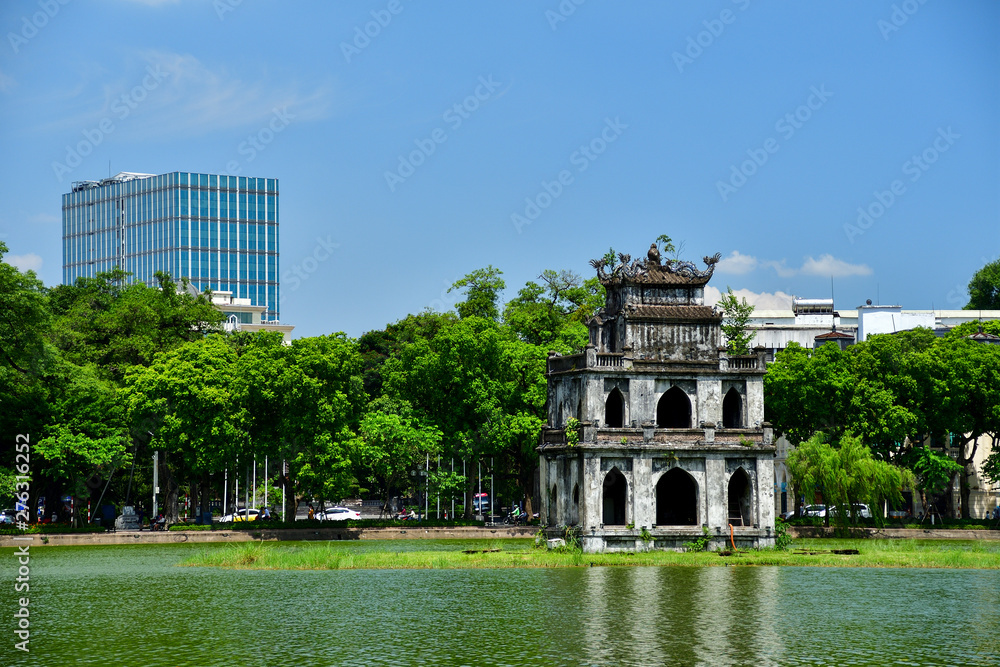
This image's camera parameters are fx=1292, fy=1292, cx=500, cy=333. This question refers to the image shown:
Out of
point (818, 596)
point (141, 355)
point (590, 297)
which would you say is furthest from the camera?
point (590, 297)

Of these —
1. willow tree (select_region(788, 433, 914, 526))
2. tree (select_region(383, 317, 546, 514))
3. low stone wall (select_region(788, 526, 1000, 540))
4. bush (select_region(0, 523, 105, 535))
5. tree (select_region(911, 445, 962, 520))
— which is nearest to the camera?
willow tree (select_region(788, 433, 914, 526))

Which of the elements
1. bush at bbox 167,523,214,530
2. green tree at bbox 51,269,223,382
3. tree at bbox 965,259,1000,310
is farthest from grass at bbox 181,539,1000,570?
tree at bbox 965,259,1000,310

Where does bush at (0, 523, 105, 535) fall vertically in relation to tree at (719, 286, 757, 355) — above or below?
below

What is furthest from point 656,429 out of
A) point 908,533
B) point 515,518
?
point 515,518

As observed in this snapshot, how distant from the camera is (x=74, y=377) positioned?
7419 centimetres

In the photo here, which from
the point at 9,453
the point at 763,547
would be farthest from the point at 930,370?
the point at 9,453

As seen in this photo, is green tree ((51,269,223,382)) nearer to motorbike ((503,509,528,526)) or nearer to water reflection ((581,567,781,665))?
motorbike ((503,509,528,526))

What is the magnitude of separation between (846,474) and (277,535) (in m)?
32.4

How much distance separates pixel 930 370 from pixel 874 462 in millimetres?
8438

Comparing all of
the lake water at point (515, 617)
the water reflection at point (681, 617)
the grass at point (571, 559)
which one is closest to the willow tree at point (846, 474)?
the grass at point (571, 559)

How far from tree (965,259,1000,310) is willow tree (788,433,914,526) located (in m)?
73.2

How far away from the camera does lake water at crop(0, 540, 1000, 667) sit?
97.9ft

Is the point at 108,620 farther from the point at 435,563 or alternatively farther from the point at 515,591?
the point at 435,563

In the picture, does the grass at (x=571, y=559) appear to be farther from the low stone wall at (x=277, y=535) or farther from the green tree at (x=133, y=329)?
the green tree at (x=133, y=329)
